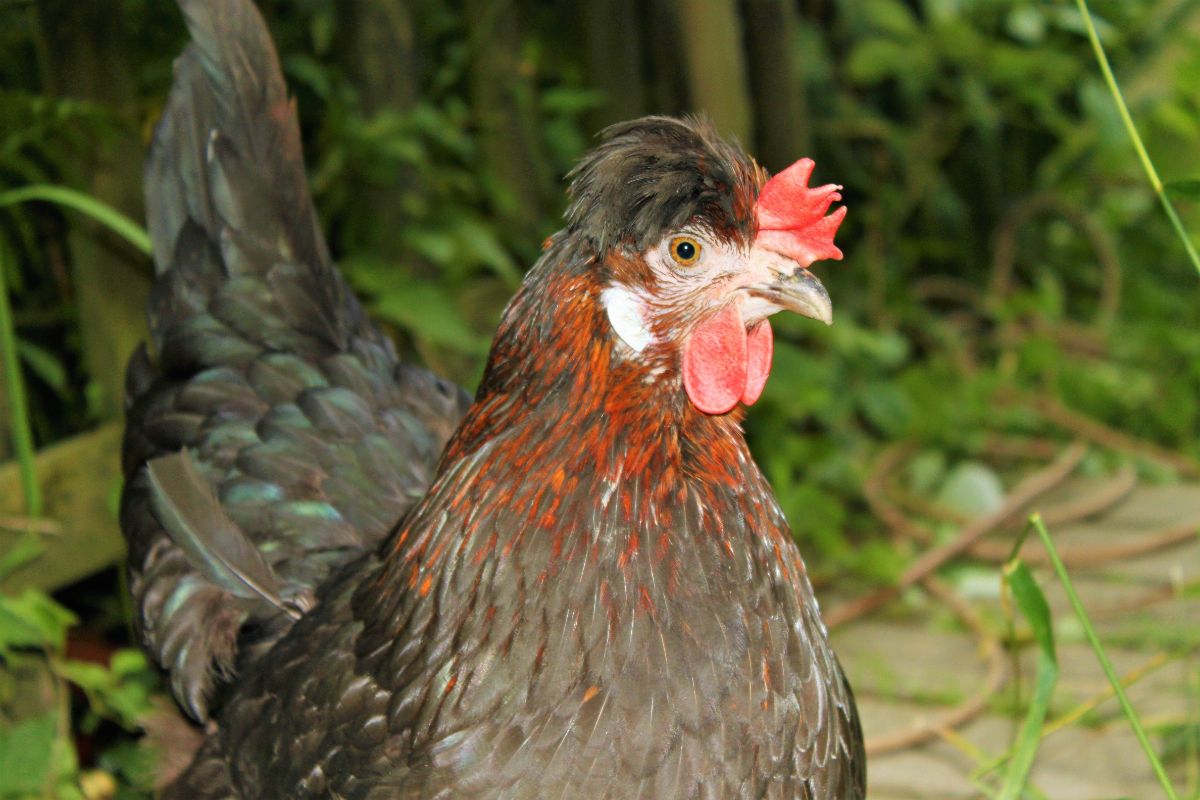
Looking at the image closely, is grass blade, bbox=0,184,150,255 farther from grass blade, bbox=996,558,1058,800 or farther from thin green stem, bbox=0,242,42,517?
grass blade, bbox=996,558,1058,800

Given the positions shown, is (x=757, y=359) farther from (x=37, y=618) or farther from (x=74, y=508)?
(x=74, y=508)

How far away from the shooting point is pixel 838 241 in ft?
15.5

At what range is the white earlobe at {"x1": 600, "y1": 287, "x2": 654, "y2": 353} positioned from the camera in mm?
1582

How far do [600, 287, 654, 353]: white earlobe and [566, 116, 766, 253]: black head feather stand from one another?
2.3 inches

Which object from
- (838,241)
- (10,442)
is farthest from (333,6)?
(838,241)

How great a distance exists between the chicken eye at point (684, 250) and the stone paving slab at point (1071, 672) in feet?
4.00

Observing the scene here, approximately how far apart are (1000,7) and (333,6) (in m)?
2.66

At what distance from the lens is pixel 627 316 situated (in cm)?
158

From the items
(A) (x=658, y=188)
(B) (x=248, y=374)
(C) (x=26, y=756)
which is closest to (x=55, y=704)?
(C) (x=26, y=756)

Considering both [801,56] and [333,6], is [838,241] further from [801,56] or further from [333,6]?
[333,6]

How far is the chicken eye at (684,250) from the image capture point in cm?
157

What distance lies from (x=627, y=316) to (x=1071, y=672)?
78.9 inches

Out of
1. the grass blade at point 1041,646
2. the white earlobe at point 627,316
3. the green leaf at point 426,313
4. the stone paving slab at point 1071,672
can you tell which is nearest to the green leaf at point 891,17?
the stone paving slab at point 1071,672

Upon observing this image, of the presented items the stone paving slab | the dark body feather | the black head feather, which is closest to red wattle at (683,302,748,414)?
the black head feather
